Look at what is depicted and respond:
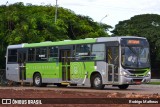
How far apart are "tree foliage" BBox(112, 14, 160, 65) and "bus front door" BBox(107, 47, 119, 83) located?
39872mm

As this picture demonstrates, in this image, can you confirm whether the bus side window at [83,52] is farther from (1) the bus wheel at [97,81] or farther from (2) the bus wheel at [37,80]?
(2) the bus wheel at [37,80]

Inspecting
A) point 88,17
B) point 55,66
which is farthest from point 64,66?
point 88,17

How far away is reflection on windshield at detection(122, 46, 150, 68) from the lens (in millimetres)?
28141

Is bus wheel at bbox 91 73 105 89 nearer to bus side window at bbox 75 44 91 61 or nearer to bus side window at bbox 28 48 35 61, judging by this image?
bus side window at bbox 75 44 91 61

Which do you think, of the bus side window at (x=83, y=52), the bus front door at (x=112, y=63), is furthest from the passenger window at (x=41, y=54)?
the bus front door at (x=112, y=63)

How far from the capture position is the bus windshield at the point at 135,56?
92.3ft

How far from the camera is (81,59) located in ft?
100

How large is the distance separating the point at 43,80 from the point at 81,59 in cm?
470

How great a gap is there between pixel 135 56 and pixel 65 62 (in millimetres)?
5457

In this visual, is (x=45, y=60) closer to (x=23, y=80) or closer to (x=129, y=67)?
(x=23, y=80)

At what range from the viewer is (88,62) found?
2995 cm

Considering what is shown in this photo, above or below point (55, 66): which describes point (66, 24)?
above

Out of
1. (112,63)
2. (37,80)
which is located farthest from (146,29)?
(112,63)

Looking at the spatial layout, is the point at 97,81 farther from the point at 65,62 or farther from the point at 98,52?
the point at 65,62
